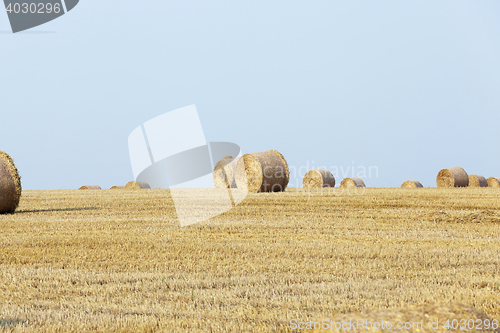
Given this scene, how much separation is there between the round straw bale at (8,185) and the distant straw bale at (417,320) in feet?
39.4

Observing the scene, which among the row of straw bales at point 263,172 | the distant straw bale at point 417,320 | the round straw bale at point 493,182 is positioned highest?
the row of straw bales at point 263,172

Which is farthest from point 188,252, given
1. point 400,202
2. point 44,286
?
point 400,202

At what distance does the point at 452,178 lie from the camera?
1017 inches

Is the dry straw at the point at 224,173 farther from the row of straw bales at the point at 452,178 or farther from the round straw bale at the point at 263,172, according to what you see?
the row of straw bales at the point at 452,178

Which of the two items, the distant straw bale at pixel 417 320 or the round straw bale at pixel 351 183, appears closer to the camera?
the distant straw bale at pixel 417 320

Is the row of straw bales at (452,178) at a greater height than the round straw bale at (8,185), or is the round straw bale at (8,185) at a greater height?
the round straw bale at (8,185)

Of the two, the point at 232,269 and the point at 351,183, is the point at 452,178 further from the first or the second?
the point at 232,269

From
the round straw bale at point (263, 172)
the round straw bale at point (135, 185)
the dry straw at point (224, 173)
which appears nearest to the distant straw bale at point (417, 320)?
the round straw bale at point (263, 172)

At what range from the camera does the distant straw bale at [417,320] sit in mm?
3084

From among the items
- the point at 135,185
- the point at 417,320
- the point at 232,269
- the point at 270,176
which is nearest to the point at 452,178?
the point at 270,176

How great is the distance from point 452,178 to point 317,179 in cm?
→ 712

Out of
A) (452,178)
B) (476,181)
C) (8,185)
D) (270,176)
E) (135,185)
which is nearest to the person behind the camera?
(8,185)

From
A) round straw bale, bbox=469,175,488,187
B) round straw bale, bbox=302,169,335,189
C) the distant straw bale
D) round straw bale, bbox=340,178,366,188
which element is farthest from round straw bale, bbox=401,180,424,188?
the distant straw bale

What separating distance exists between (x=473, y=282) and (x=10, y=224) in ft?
30.9
